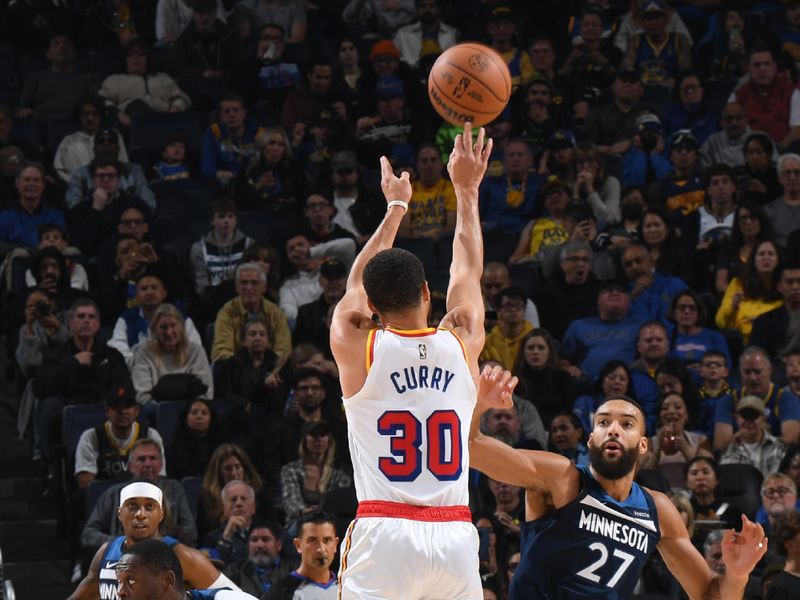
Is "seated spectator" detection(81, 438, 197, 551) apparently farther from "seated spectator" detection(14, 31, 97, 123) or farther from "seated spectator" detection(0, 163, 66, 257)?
"seated spectator" detection(14, 31, 97, 123)

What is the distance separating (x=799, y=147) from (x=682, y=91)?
4.77 feet

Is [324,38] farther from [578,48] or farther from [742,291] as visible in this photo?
[742,291]

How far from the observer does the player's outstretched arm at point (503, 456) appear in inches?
224

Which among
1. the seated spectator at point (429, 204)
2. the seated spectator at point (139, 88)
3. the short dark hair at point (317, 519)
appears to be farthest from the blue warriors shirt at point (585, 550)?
the seated spectator at point (139, 88)

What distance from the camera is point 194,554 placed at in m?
7.79

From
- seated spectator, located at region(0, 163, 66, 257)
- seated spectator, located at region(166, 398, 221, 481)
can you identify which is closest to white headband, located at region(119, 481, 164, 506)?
seated spectator, located at region(166, 398, 221, 481)

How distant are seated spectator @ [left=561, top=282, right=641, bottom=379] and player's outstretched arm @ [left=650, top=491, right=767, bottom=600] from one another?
5.67 meters

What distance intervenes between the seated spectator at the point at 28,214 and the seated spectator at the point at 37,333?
152 centimetres

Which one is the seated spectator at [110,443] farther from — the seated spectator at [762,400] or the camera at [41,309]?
the seated spectator at [762,400]

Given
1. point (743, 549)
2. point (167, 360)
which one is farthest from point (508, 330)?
point (743, 549)

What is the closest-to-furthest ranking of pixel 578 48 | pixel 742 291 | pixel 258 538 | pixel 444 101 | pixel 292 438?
pixel 444 101
pixel 258 538
pixel 292 438
pixel 742 291
pixel 578 48

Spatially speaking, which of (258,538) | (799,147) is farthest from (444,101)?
(799,147)

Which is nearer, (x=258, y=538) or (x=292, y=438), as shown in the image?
(x=258, y=538)

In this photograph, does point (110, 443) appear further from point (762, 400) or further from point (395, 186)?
point (395, 186)
